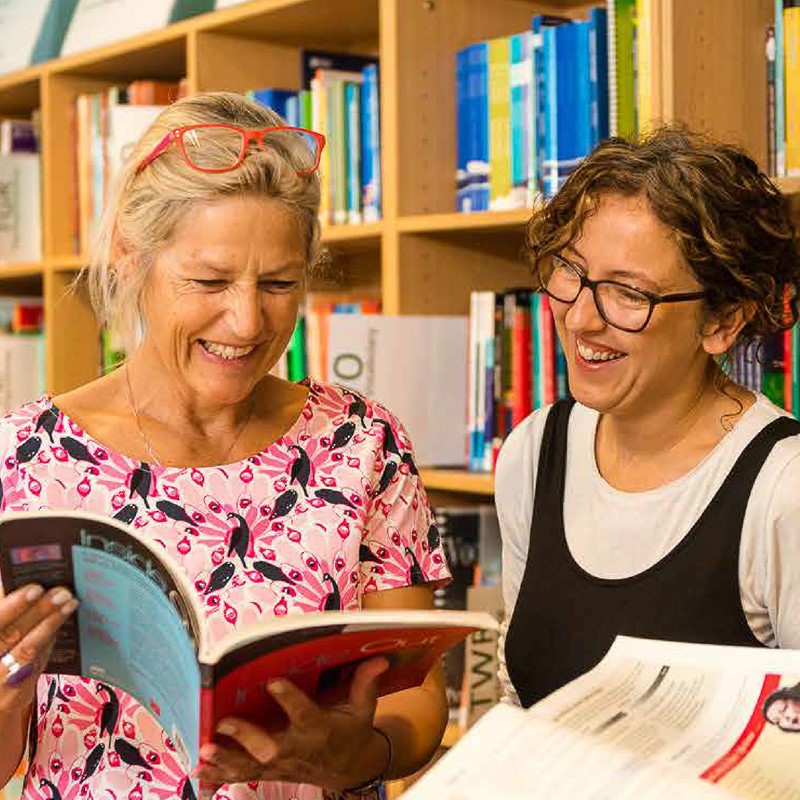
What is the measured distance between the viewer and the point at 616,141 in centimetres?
156

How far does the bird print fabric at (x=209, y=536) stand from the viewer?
53.6 inches

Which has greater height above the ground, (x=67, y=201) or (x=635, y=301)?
(x=67, y=201)

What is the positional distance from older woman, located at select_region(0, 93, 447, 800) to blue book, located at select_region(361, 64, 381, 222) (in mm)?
949

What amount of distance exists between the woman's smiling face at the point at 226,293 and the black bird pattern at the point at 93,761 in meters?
0.38

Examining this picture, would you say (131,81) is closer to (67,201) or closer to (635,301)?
(67,201)

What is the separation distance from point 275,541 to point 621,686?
0.44m

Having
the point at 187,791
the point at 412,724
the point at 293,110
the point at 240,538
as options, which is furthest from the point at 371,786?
the point at 293,110

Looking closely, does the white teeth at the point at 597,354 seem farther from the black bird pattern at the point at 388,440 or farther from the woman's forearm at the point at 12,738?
the woman's forearm at the point at 12,738

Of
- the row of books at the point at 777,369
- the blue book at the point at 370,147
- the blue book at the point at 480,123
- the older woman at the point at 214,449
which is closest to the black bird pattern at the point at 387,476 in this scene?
the older woman at the point at 214,449

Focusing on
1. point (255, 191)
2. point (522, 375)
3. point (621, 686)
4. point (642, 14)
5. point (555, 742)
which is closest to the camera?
point (555, 742)

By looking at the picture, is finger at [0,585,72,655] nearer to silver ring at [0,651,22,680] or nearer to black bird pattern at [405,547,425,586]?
silver ring at [0,651,22,680]

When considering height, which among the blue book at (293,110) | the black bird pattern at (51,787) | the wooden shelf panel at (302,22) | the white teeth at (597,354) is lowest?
the black bird pattern at (51,787)

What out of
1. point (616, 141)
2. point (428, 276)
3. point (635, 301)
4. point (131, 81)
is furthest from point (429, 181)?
point (131, 81)

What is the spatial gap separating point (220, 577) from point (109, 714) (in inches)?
7.1
